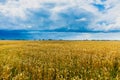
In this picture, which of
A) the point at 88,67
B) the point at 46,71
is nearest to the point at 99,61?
the point at 88,67

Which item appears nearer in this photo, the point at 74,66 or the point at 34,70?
the point at 34,70

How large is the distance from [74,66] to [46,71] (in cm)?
240

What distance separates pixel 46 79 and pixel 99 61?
4.97 m

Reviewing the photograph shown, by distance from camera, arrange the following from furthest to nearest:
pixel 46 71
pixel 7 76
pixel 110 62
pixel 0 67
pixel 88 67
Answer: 1. pixel 110 62
2. pixel 88 67
3. pixel 0 67
4. pixel 46 71
5. pixel 7 76

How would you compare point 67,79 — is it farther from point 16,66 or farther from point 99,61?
point 99,61

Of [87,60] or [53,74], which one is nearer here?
[53,74]

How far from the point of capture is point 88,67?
43.0 ft

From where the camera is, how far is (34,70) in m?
11.3

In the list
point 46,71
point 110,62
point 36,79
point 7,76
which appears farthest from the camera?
point 110,62

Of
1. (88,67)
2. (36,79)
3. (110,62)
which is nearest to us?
(36,79)

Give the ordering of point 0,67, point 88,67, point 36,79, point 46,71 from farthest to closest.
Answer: point 88,67, point 0,67, point 46,71, point 36,79

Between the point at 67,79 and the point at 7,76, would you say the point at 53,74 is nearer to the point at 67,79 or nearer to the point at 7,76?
the point at 67,79

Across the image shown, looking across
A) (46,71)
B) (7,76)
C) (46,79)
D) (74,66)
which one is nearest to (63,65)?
(74,66)

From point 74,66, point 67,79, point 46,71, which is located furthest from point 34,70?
point 74,66
